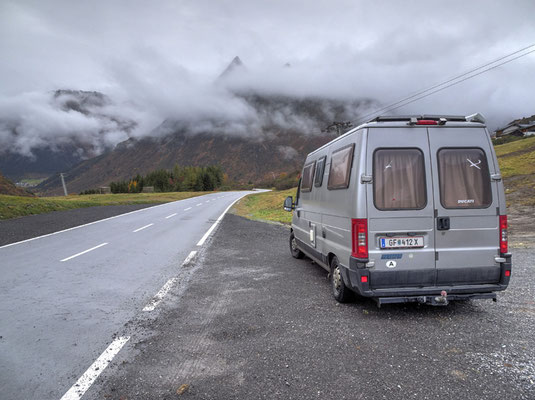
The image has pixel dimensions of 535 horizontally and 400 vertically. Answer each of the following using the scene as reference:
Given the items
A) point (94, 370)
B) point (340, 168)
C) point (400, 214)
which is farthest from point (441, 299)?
point (94, 370)

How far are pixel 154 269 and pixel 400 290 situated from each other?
5062mm

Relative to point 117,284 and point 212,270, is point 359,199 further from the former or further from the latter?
point 117,284

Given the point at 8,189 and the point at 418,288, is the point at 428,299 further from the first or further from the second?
the point at 8,189

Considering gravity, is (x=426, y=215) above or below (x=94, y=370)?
above

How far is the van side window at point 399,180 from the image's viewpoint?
4293 millimetres

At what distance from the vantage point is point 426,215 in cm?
429

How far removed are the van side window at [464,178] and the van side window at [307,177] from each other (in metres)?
2.75

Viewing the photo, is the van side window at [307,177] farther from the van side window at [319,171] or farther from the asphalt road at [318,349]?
the asphalt road at [318,349]

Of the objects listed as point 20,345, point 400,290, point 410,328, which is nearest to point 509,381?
point 410,328

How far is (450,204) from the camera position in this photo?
429 centimetres

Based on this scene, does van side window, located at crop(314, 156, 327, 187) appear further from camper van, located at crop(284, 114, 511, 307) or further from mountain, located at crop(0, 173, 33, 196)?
mountain, located at crop(0, 173, 33, 196)

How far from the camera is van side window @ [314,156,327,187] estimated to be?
599 centimetres

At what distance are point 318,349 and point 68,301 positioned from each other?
4.00 metres

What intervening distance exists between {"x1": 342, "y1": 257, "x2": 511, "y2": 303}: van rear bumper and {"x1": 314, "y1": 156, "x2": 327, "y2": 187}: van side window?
6.81ft
